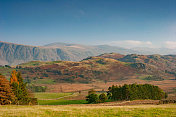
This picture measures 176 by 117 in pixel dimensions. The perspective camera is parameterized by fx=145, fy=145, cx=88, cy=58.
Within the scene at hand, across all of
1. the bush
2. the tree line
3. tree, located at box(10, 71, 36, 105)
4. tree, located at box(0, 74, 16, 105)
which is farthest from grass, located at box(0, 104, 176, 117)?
the tree line

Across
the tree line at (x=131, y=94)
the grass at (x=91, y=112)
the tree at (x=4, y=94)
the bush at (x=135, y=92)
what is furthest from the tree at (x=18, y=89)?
the bush at (x=135, y=92)

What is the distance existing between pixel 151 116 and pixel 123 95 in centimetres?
8075

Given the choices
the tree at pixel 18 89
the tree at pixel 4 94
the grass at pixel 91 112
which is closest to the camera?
the grass at pixel 91 112

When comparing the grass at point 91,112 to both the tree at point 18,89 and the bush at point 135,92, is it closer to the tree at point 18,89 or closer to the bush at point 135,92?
the tree at point 18,89

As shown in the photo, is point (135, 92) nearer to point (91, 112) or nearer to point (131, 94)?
point (131, 94)

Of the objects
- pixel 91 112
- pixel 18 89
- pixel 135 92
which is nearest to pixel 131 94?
pixel 135 92

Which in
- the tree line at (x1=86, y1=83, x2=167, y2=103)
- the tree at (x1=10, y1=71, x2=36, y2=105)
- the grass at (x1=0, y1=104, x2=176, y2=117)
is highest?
the grass at (x1=0, y1=104, x2=176, y2=117)

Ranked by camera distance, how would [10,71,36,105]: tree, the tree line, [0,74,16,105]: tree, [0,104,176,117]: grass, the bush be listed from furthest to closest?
the tree line
the bush
[10,71,36,105]: tree
[0,74,16,105]: tree
[0,104,176,117]: grass

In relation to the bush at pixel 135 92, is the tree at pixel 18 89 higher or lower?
higher

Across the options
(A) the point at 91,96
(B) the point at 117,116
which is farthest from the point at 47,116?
(A) the point at 91,96

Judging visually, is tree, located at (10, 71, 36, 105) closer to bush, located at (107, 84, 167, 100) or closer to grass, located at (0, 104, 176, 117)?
grass, located at (0, 104, 176, 117)

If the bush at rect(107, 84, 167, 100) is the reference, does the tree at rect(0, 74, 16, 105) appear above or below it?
above

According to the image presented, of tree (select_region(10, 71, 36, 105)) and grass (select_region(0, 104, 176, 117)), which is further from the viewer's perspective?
tree (select_region(10, 71, 36, 105))

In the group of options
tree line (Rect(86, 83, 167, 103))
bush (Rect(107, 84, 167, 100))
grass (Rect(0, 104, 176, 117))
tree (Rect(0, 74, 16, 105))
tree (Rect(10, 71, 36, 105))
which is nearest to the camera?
grass (Rect(0, 104, 176, 117))
